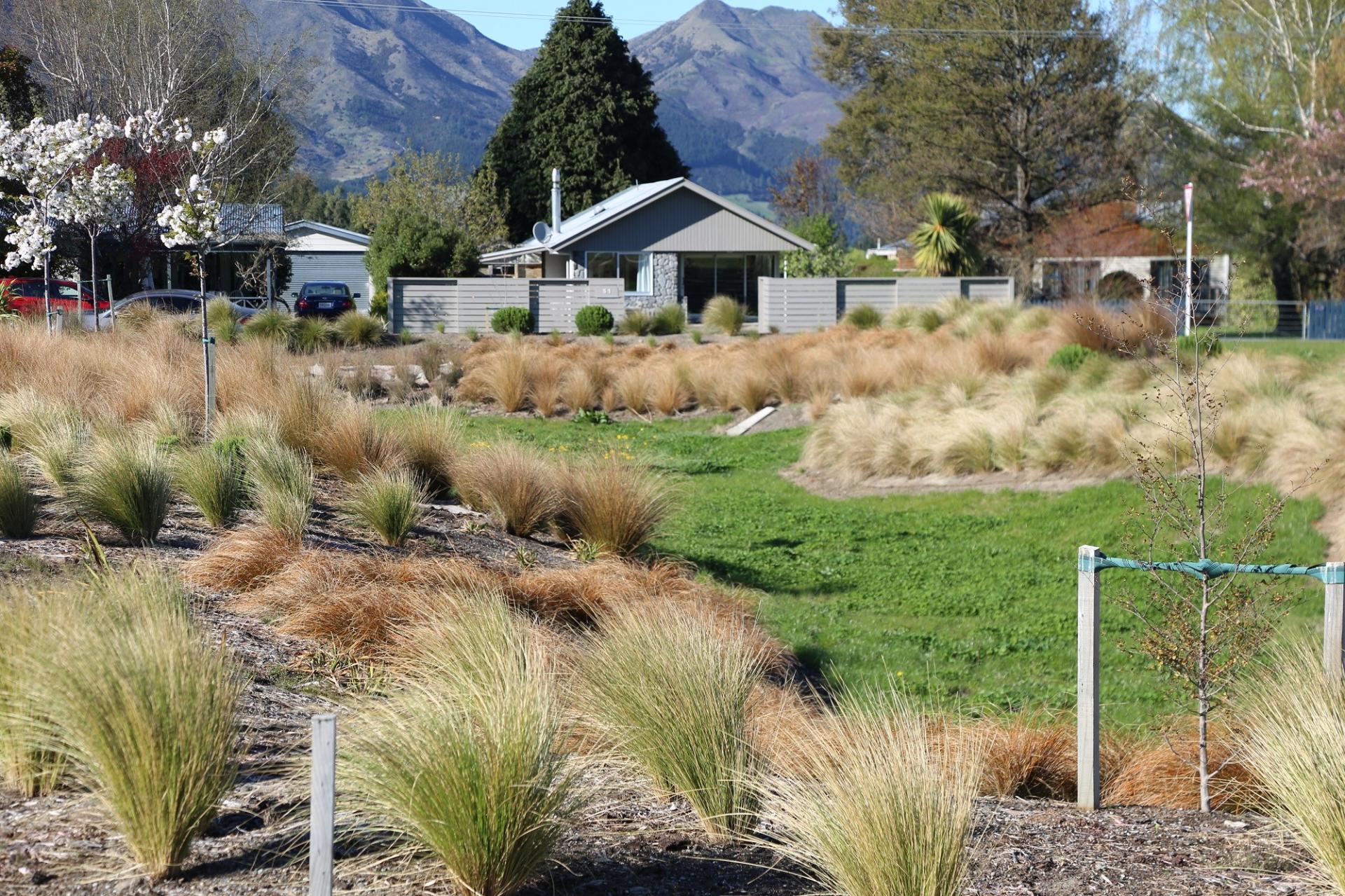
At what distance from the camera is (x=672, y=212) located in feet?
144

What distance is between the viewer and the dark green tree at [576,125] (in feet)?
177

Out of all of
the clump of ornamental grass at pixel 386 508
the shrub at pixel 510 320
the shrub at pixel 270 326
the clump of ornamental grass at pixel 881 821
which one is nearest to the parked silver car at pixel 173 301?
the shrub at pixel 270 326

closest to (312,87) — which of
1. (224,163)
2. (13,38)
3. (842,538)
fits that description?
(224,163)

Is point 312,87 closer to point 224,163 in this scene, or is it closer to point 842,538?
point 224,163

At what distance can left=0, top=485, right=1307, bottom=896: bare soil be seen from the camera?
12.0 ft

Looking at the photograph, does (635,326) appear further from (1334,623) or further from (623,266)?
(1334,623)

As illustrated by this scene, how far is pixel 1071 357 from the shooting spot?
1884 centimetres

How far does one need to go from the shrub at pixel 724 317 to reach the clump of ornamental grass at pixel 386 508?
2362 centimetres

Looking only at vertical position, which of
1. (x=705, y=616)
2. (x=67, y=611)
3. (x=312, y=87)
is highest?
(x=312, y=87)

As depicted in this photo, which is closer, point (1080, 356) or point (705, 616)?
point (705, 616)

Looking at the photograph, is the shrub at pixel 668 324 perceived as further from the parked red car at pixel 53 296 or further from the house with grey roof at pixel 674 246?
the parked red car at pixel 53 296

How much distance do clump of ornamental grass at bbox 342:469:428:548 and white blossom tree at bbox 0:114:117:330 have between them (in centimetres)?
1152

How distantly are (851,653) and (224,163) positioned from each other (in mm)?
39344

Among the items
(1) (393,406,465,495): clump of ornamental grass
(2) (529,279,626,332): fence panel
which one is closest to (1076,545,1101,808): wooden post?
(1) (393,406,465,495): clump of ornamental grass
